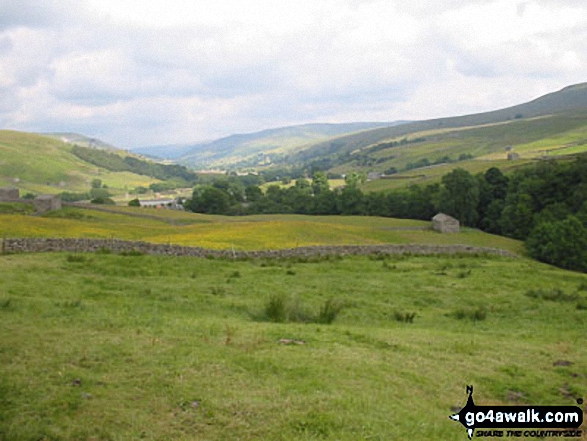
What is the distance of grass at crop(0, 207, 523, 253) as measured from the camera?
41000mm

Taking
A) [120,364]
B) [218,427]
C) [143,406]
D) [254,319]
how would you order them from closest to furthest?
[218,427]
[143,406]
[120,364]
[254,319]

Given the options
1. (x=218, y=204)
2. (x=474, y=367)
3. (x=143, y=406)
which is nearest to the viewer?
(x=143, y=406)

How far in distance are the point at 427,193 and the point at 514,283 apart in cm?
7939

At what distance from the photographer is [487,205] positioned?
315 ft

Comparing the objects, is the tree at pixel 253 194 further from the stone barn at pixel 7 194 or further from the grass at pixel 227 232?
the stone barn at pixel 7 194

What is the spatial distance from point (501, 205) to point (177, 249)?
74771 mm

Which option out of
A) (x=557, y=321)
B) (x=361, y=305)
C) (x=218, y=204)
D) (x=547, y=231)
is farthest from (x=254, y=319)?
(x=218, y=204)

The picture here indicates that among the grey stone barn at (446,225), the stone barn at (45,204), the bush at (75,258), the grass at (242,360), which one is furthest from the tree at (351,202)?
the bush at (75,258)

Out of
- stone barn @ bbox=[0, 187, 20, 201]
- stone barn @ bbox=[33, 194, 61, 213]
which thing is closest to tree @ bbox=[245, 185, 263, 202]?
stone barn @ bbox=[0, 187, 20, 201]

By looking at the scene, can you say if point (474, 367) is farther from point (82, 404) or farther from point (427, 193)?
point (427, 193)

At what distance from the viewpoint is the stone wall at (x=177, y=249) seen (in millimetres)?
25703

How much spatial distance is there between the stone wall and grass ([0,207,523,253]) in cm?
464

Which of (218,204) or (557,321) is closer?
(557,321)

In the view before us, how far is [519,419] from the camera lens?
9805 millimetres
